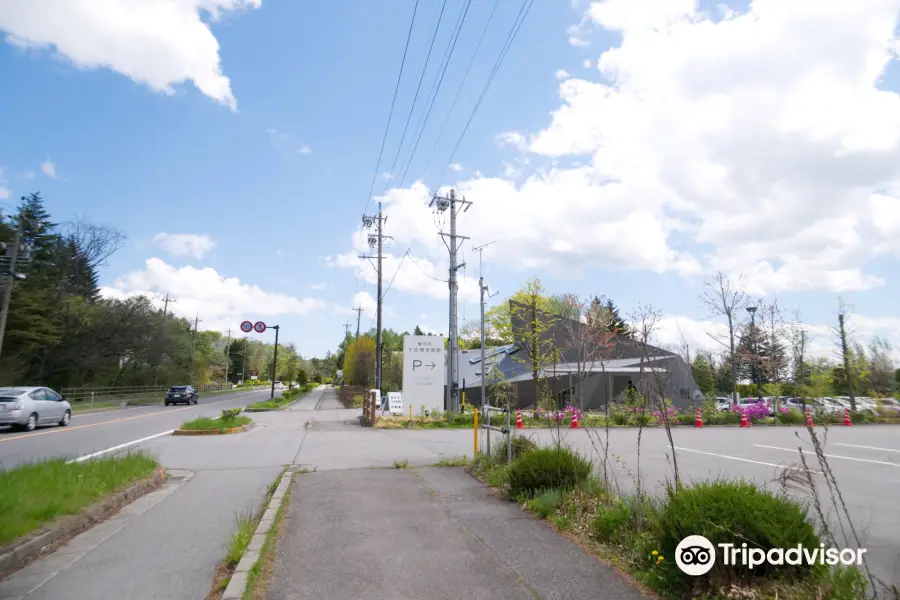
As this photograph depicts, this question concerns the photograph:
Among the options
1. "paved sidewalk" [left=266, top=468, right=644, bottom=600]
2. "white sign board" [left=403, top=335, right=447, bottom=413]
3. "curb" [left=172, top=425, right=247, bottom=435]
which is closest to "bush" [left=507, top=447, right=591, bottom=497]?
"paved sidewalk" [left=266, top=468, right=644, bottom=600]

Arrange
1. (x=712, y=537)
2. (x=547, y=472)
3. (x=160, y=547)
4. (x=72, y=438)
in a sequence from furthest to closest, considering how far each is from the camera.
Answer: (x=72, y=438) < (x=547, y=472) < (x=160, y=547) < (x=712, y=537)

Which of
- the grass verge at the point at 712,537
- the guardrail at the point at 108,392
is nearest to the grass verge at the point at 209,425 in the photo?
the grass verge at the point at 712,537

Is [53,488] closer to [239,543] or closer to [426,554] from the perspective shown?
[239,543]

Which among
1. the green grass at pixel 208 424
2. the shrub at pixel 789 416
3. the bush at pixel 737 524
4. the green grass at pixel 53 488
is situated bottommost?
the shrub at pixel 789 416

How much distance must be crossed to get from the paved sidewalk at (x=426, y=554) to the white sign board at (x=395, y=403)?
1704 cm

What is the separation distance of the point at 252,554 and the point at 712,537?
4.03 meters

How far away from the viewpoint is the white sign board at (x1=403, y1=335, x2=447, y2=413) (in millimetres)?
24188

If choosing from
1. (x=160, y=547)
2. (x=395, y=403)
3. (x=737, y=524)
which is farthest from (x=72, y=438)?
(x=737, y=524)

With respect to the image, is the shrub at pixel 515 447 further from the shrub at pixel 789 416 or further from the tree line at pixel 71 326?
the tree line at pixel 71 326

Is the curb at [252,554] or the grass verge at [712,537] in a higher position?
the grass verge at [712,537]

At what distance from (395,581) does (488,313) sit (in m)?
56.7

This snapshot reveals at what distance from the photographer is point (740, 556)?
3.82m

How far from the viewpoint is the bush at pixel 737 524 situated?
378 centimetres

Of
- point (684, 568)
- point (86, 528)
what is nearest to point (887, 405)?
point (684, 568)
